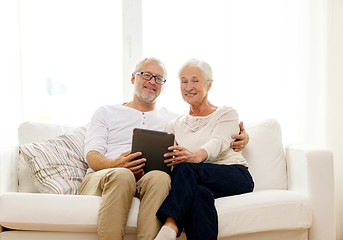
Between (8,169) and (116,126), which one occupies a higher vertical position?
(116,126)

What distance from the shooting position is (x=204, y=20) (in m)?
3.11

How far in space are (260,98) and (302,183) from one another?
1.09 m

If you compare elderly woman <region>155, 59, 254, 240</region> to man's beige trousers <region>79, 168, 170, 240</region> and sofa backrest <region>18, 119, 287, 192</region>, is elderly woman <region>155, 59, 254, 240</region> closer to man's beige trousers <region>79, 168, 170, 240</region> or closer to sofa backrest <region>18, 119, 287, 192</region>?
man's beige trousers <region>79, 168, 170, 240</region>

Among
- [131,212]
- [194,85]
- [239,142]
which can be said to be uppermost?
[194,85]

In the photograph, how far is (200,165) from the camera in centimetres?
196

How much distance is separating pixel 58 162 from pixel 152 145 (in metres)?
0.58

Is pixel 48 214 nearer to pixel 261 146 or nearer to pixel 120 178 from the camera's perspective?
pixel 120 178

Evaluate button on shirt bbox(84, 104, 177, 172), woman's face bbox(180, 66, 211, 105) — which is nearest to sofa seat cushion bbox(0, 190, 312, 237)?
button on shirt bbox(84, 104, 177, 172)

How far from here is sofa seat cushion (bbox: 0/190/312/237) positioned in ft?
5.71

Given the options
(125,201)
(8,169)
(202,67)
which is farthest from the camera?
(202,67)

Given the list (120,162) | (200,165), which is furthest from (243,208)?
(120,162)

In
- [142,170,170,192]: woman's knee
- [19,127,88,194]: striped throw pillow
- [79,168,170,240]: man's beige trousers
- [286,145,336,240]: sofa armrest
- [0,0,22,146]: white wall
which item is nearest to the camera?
[79,168,170,240]: man's beige trousers

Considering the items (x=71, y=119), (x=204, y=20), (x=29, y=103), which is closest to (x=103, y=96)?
(x=71, y=119)

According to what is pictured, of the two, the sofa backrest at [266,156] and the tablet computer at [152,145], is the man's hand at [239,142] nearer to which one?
the sofa backrest at [266,156]
